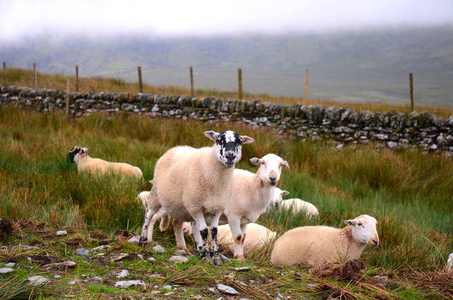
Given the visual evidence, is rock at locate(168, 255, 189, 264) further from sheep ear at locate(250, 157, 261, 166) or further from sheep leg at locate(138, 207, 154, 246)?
sheep ear at locate(250, 157, 261, 166)

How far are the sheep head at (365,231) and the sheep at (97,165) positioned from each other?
13.4ft

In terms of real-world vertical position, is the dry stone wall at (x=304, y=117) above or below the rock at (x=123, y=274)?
above

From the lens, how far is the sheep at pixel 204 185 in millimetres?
3635

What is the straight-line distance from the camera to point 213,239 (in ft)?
12.7

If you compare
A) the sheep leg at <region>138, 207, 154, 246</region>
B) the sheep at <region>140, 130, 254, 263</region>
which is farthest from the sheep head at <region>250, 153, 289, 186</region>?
the sheep leg at <region>138, 207, 154, 246</region>

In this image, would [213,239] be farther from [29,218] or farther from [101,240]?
[29,218]

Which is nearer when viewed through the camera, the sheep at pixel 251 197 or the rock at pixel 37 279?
the rock at pixel 37 279

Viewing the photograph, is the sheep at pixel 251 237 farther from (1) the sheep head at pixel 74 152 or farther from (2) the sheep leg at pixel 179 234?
(1) the sheep head at pixel 74 152

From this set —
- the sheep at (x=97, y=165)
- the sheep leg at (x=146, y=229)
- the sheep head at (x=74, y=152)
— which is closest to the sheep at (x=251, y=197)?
the sheep leg at (x=146, y=229)

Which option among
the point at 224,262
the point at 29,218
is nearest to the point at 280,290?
the point at 224,262

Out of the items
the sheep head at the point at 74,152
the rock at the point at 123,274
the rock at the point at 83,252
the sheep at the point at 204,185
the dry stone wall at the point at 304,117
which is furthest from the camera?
the dry stone wall at the point at 304,117

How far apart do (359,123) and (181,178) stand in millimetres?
10186

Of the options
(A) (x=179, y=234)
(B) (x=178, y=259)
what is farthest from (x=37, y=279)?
(A) (x=179, y=234)

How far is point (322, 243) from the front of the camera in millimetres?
5074
